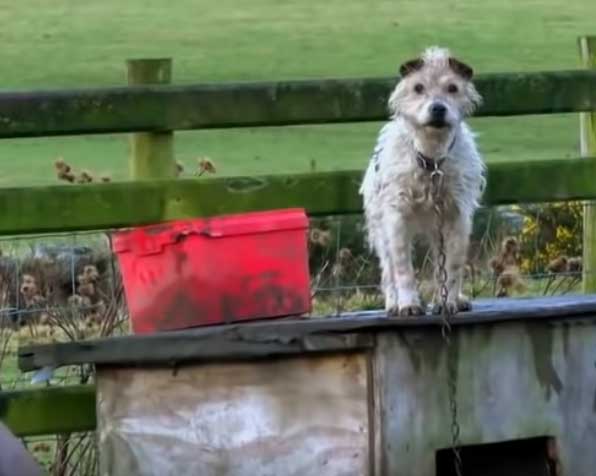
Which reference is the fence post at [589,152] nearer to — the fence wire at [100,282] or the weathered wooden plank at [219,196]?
the weathered wooden plank at [219,196]

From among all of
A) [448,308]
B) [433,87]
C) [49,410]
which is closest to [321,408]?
[448,308]

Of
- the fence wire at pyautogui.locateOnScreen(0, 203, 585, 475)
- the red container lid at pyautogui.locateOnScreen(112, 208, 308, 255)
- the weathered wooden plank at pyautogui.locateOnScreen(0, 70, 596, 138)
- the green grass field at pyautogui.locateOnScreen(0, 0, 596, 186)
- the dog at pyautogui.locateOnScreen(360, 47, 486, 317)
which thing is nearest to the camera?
the dog at pyautogui.locateOnScreen(360, 47, 486, 317)

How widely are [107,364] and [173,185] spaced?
2.29ft

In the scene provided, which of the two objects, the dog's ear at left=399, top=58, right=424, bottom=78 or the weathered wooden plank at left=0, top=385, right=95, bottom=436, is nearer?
the dog's ear at left=399, top=58, right=424, bottom=78

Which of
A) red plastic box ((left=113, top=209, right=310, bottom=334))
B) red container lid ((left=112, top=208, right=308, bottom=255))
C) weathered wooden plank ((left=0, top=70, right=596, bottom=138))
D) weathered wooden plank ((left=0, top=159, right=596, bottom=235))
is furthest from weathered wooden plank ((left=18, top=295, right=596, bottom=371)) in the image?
weathered wooden plank ((left=0, top=70, right=596, bottom=138))

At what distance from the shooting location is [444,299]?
6.19 meters

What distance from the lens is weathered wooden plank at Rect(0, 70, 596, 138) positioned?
6.30 metres

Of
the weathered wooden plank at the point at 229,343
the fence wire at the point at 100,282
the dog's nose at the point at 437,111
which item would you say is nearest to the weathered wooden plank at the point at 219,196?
the fence wire at the point at 100,282

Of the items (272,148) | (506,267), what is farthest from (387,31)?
(506,267)

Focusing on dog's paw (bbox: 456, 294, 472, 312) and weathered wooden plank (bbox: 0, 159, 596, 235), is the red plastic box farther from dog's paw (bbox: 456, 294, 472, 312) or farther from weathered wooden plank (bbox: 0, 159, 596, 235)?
dog's paw (bbox: 456, 294, 472, 312)

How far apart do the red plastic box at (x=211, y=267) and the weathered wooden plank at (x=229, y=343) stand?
0.17 metres

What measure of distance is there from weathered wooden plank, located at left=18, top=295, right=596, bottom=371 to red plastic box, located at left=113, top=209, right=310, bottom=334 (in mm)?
165

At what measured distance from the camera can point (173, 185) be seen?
6398 mm

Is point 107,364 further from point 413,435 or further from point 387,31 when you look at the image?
A: point 387,31
